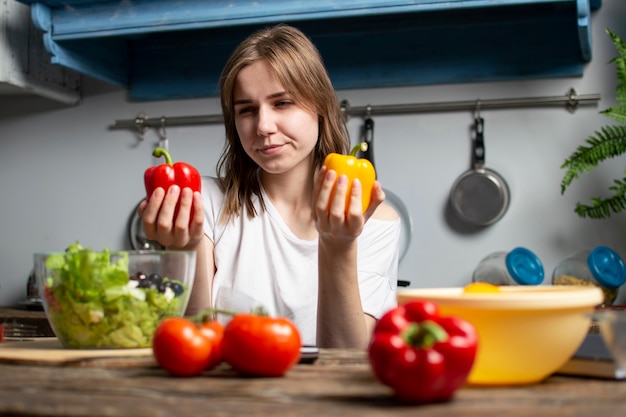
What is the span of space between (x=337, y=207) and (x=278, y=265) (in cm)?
52

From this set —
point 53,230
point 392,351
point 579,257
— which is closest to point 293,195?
point 579,257

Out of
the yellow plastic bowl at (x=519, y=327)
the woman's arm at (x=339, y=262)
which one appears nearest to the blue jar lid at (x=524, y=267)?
the woman's arm at (x=339, y=262)

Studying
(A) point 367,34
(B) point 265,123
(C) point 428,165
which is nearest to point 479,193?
(C) point 428,165

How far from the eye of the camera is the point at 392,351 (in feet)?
2.25

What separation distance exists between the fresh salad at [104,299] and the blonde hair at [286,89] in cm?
69

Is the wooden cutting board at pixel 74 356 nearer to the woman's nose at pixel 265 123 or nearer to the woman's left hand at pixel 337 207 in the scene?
the woman's left hand at pixel 337 207

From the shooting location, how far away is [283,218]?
1807mm

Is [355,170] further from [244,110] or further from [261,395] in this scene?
[261,395]

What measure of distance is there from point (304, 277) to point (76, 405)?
1.06 m

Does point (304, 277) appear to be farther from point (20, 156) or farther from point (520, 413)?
point (20, 156)

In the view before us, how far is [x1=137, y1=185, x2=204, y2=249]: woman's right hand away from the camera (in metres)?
1.27

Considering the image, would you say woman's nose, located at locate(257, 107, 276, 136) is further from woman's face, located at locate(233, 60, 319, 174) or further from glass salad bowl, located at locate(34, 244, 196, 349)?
glass salad bowl, located at locate(34, 244, 196, 349)

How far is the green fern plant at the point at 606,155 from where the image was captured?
220 centimetres

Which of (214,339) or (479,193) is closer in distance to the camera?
(214,339)
